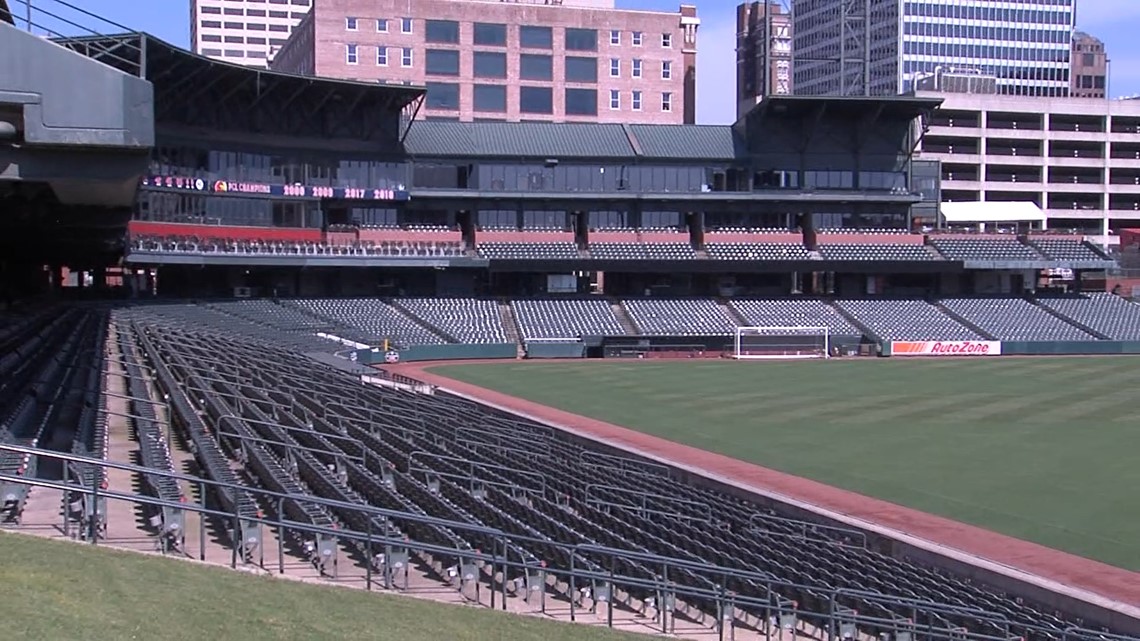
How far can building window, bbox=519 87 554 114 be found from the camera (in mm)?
86438

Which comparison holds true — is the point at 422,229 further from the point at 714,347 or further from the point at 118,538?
the point at 118,538

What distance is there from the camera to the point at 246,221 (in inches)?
2409

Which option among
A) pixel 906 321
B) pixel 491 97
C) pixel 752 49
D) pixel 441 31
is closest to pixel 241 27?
pixel 752 49

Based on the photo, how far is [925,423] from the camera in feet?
114

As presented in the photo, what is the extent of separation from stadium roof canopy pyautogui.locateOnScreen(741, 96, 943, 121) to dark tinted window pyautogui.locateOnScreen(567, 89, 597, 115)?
1982 centimetres

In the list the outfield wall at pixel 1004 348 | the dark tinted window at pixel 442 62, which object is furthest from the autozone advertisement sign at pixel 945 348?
the dark tinted window at pixel 442 62

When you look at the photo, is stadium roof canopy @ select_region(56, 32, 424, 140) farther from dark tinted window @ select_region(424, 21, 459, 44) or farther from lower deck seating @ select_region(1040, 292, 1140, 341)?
lower deck seating @ select_region(1040, 292, 1140, 341)

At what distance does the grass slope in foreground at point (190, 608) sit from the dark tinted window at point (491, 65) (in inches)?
3063

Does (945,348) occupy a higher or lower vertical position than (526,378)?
higher

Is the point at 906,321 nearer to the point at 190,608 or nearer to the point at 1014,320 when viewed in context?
the point at 1014,320

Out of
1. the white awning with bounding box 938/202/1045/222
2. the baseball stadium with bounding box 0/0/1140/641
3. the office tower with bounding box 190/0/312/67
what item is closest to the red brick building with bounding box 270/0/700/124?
the baseball stadium with bounding box 0/0/1140/641

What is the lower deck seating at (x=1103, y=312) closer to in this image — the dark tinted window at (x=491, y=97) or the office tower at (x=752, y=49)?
the dark tinted window at (x=491, y=97)

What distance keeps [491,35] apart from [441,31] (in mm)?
3495

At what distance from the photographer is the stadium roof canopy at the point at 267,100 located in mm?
54281
